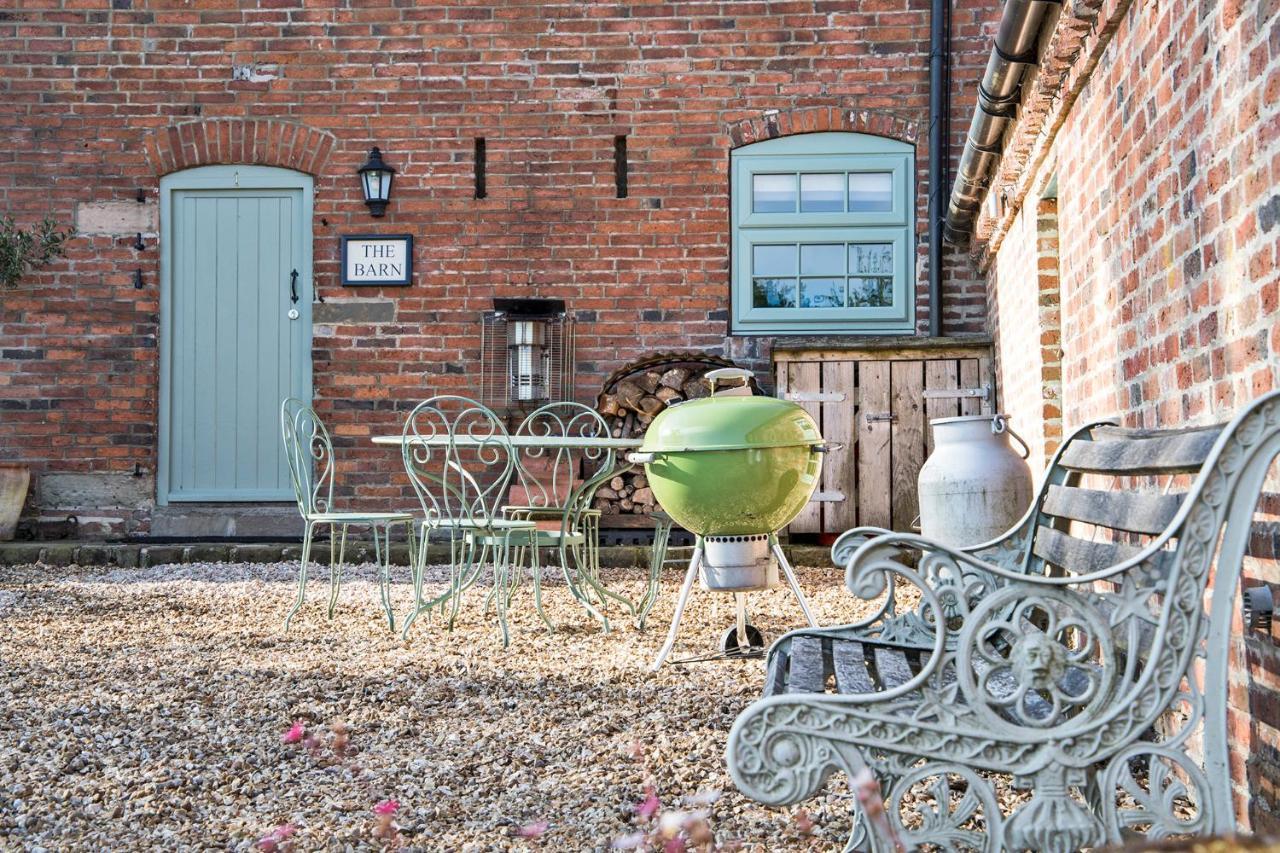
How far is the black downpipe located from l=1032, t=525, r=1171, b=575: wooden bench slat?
18.5 feet

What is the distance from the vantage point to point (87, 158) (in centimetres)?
840

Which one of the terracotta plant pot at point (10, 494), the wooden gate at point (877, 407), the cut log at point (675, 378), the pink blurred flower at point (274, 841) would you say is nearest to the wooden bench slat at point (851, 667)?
the pink blurred flower at point (274, 841)

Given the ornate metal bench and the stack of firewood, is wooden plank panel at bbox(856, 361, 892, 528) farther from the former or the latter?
the ornate metal bench

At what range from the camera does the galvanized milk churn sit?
483 cm

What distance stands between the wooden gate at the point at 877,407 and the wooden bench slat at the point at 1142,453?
4872 millimetres

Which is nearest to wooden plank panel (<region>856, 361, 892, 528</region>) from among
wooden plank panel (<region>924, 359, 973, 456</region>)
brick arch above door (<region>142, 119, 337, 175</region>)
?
wooden plank panel (<region>924, 359, 973, 456</region>)

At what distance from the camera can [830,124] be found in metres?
8.21

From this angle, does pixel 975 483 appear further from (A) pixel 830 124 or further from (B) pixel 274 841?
(A) pixel 830 124

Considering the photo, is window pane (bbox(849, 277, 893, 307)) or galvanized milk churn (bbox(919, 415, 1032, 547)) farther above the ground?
window pane (bbox(849, 277, 893, 307))

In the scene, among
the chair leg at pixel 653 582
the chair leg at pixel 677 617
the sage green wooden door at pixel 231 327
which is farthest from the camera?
the sage green wooden door at pixel 231 327

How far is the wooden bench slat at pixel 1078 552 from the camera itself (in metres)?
2.06

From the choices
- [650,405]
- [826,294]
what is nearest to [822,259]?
[826,294]

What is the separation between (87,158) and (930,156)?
551 centimetres

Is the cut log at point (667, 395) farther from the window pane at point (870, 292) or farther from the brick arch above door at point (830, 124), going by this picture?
the brick arch above door at point (830, 124)
